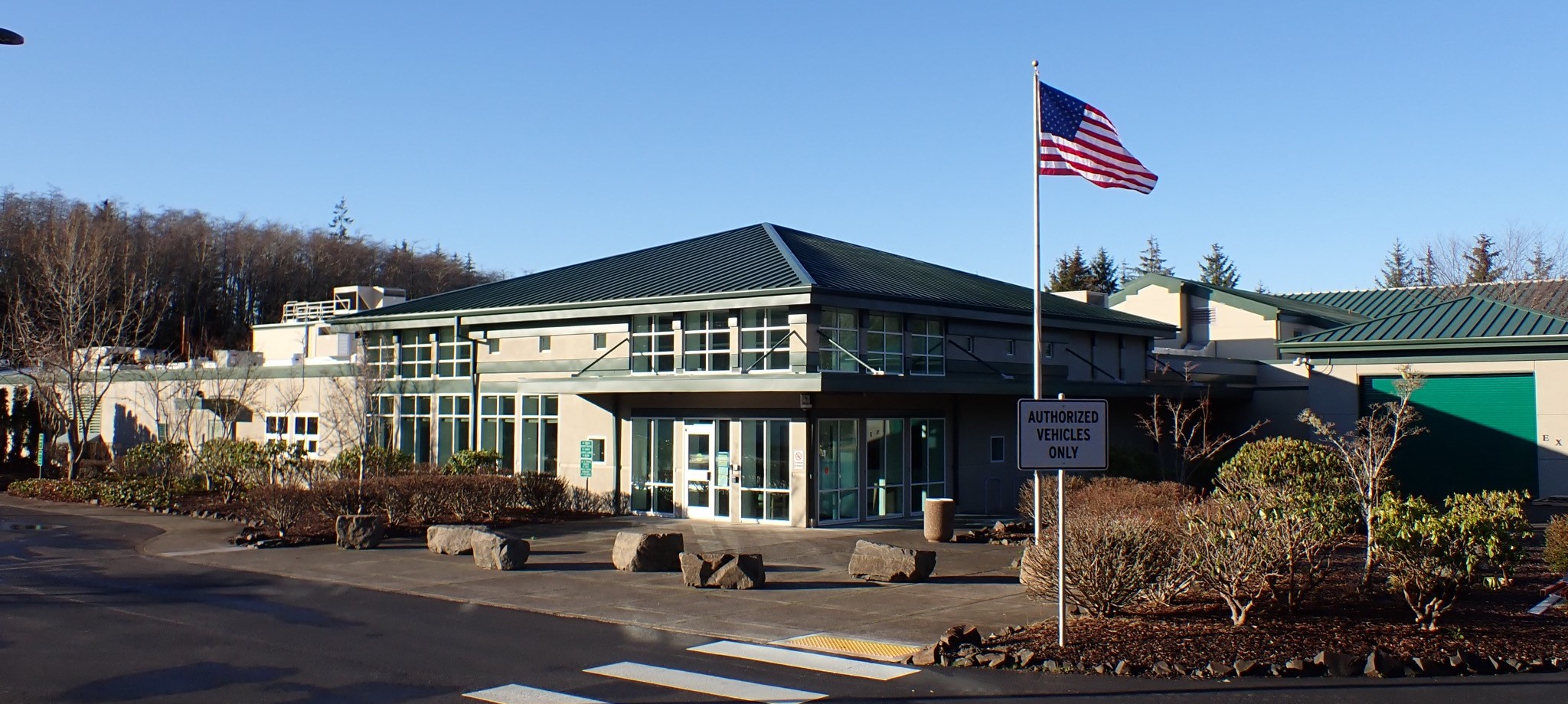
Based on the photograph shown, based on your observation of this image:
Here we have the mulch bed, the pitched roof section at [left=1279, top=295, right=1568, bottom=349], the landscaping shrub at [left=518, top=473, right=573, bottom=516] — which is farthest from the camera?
the pitched roof section at [left=1279, top=295, right=1568, bottom=349]

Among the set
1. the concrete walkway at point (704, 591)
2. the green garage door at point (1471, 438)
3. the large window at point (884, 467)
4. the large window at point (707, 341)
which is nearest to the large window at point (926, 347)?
the large window at point (884, 467)

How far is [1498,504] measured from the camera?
1218 centimetres

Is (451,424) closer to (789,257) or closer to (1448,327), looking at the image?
(789,257)

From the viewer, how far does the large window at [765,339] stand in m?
25.7

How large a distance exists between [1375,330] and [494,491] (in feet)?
76.5

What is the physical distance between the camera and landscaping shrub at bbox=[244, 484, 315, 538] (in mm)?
22984

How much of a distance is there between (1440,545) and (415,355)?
Answer: 27718 mm

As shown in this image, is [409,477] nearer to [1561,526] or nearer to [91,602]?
[91,602]

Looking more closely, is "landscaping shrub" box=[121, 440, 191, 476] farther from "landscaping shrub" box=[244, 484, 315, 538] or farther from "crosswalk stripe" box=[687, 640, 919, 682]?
"crosswalk stripe" box=[687, 640, 919, 682]

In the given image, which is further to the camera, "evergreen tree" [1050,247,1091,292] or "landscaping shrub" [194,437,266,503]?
"evergreen tree" [1050,247,1091,292]

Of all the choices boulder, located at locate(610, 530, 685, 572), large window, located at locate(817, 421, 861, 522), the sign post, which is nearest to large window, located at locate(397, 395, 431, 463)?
large window, located at locate(817, 421, 861, 522)

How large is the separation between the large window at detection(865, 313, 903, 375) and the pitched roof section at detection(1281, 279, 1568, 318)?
19358mm

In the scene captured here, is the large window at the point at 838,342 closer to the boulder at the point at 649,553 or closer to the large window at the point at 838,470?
the large window at the point at 838,470

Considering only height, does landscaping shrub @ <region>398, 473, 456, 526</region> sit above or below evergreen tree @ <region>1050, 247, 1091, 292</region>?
below
